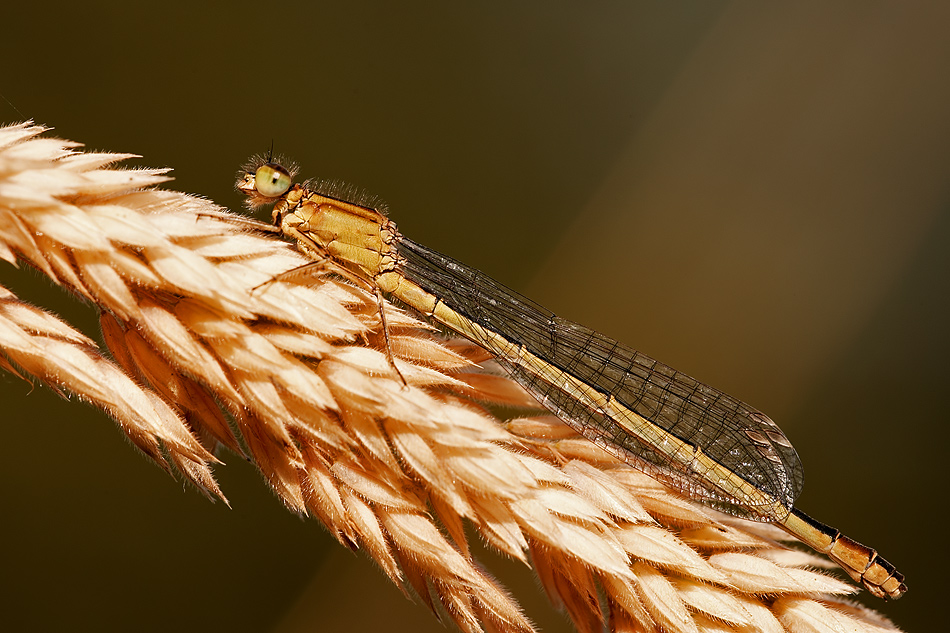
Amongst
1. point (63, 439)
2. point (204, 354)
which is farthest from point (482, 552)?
point (204, 354)

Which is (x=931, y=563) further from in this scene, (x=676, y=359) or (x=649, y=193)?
(x=649, y=193)

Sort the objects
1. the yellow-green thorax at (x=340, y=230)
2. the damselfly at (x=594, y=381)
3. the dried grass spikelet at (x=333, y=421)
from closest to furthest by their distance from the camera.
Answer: the dried grass spikelet at (x=333, y=421) → the damselfly at (x=594, y=381) → the yellow-green thorax at (x=340, y=230)

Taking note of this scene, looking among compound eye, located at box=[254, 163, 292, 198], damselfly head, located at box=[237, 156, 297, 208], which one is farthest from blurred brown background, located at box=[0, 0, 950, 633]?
compound eye, located at box=[254, 163, 292, 198]

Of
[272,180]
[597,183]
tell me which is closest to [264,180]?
[272,180]

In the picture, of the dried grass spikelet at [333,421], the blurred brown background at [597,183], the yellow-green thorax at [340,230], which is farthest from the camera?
the blurred brown background at [597,183]

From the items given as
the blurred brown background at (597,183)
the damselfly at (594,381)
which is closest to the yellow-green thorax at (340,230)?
the damselfly at (594,381)

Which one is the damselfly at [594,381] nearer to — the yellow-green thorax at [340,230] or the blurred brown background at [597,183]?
the yellow-green thorax at [340,230]

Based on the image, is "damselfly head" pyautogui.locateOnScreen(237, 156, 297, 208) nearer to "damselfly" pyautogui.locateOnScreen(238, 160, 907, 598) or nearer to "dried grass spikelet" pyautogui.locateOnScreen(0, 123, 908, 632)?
"damselfly" pyautogui.locateOnScreen(238, 160, 907, 598)
